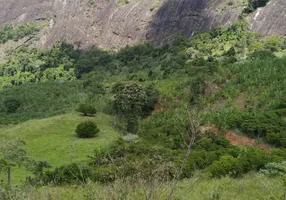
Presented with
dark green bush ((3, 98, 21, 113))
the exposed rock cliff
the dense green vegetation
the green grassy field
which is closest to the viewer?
the dense green vegetation

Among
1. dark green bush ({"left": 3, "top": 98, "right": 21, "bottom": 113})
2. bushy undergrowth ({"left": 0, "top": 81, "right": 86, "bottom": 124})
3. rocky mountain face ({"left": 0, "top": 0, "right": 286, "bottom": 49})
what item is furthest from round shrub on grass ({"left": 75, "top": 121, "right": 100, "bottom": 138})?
rocky mountain face ({"left": 0, "top": 0, "right": 286, "bottom": 49})

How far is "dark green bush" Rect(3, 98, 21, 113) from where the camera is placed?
1868 inches

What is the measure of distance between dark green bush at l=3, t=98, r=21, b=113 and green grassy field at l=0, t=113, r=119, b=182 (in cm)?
1347

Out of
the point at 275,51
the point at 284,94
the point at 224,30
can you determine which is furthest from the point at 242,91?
the point at 224,30

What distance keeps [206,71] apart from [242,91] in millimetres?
5705

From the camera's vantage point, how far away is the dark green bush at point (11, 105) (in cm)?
4744

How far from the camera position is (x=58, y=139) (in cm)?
2825

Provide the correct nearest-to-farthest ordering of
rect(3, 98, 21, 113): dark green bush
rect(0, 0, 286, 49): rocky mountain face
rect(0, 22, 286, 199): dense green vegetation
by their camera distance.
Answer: rect(0, 22, 286, 199): dense green vegetation < rect(3, 98, 21, 113): dark green bush < rect(0, 0, 286, 49): rocky mountain face

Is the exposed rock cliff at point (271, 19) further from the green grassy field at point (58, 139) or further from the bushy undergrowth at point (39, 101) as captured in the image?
the green grassy field at point (58, 139)

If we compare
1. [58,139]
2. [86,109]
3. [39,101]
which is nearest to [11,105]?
[39,101]

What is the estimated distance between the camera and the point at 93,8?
284ft

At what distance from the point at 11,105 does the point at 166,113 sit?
82.1 ft

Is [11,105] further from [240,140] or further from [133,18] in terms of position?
[133,18]

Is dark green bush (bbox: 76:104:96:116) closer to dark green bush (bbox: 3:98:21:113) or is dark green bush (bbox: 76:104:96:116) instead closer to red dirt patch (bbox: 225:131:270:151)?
red dirt patch (bbox: 225:131:270:151)
